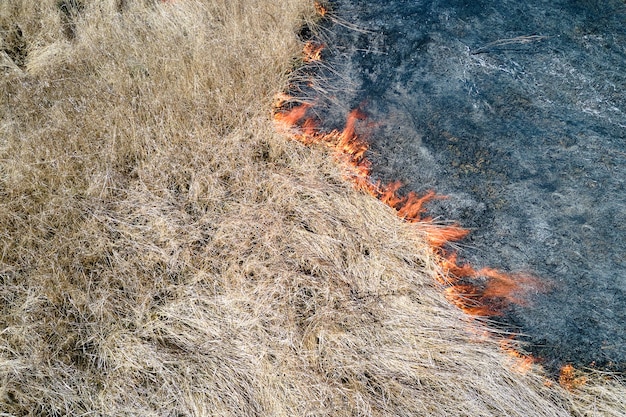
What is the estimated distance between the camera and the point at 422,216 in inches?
99.4

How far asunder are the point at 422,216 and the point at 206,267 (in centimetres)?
114

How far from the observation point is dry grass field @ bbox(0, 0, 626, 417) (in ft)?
6.49

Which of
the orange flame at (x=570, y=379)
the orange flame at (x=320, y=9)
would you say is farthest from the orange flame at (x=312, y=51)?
the orange flame at (x=570, y=379)

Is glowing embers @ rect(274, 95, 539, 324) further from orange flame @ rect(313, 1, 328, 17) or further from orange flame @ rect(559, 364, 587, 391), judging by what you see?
orange flame @ rect(313, 1, 328, 17)

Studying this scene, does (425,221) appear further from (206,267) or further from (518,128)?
(206,267)

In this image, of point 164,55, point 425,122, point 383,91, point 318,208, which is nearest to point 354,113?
point 383,91

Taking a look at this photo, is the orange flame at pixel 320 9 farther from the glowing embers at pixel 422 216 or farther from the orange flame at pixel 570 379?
the orange flame at pixel 570 379

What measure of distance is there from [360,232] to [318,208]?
0.86 feet

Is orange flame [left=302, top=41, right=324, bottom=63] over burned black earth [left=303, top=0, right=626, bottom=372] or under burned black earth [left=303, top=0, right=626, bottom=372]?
over

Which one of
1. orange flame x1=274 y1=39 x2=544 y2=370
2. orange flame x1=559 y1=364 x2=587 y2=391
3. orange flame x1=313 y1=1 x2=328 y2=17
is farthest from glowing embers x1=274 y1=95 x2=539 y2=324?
orange flame x1=313 y1=1 x2=328 y2=17

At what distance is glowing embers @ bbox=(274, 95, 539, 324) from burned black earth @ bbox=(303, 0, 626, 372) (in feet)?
0.18

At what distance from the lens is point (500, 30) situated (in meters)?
3.16

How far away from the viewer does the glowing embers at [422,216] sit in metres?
2.26

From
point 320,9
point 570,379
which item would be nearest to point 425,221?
point 570,379
